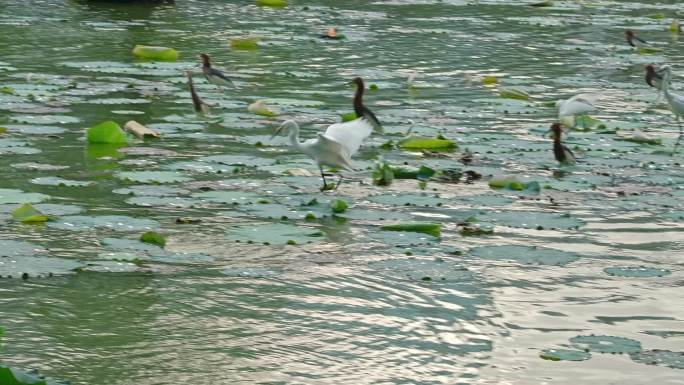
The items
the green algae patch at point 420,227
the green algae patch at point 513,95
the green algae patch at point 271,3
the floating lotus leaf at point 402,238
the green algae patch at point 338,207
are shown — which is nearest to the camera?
Result: the floating lotus leaf at point 402,238

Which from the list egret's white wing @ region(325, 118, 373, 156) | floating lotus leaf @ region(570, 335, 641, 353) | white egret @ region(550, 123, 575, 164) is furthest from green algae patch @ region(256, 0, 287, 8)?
floating lotus leaf @ region(570, 335, 641, 353)

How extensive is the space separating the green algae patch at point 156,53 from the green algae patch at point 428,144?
4.49 meters

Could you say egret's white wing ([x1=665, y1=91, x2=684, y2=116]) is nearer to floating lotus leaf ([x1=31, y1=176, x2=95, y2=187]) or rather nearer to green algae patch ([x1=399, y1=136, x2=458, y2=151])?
green algae patch ([x1=399, y1=136, x2=458, y2=151])

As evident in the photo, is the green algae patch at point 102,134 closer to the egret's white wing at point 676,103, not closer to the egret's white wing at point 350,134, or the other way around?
the egret's white wing at point 350,134

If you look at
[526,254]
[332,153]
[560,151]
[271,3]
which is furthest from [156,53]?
[526,254]

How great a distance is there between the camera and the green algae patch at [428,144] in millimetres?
8867

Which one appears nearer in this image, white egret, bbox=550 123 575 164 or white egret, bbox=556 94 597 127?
white egret, bbox=550 123 575 164

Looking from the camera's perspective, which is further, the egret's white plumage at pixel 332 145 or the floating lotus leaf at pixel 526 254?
the egret's white plumage at pixel 332 145

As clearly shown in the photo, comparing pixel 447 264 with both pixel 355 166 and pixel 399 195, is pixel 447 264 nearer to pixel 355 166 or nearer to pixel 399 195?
pixel 399 195

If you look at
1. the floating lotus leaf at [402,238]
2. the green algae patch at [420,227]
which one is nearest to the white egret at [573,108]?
the green algae patch at [420,227]

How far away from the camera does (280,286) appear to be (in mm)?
5727

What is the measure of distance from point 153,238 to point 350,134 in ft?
5.65

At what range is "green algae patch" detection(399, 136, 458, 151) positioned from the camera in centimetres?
887

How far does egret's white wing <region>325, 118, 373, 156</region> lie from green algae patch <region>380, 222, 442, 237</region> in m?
0.81
